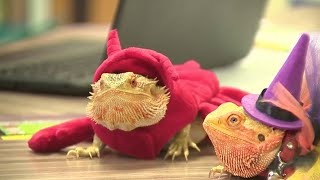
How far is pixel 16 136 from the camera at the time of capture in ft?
Result: 2.64

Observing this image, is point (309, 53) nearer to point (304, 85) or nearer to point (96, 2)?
point (304, 85)

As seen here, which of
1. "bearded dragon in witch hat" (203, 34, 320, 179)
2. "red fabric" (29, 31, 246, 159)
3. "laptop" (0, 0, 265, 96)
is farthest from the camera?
"laptop" (0, 0, 265, 96)

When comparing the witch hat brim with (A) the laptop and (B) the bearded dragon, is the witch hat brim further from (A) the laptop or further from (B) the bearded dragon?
(A) the laptop

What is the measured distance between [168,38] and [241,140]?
0.53 meters

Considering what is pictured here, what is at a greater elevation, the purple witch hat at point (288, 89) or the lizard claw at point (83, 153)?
the purple witch hat at point (288, 89)

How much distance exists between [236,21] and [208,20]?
9 cm

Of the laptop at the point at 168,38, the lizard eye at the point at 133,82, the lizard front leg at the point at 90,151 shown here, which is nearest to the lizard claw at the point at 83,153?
the lizard front leg at the point at 90,151

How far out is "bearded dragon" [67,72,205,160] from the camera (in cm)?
63

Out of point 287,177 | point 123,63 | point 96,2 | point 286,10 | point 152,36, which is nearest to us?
point 287,177

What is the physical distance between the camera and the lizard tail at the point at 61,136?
0.72 metres

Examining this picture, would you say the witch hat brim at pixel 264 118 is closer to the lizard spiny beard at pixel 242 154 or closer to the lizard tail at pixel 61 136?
the lizard spiny beard at pixel 242 154

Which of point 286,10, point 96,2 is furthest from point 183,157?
point 96,2

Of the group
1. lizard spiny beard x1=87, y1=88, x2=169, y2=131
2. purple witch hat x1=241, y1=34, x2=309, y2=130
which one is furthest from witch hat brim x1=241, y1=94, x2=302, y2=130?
lizard spiny beard x1=87, y1=88, x2=169, y2=131

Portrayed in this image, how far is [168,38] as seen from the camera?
107 centimetres
